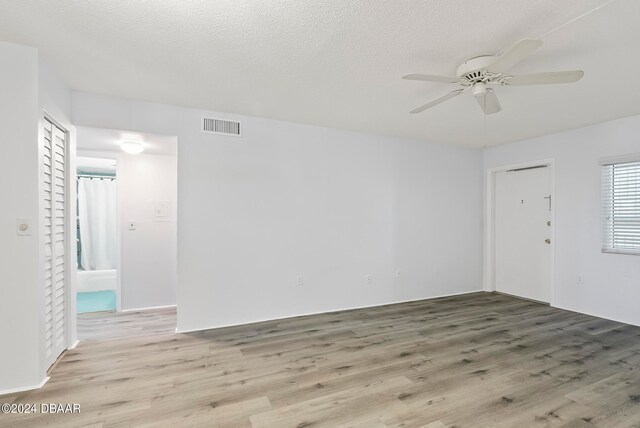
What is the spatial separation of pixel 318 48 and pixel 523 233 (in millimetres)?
4389

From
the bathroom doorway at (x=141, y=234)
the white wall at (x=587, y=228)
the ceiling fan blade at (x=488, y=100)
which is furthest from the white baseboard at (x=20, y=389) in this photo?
the white wall at (x=587, y=228)

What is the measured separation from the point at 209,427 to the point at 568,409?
2.26 m

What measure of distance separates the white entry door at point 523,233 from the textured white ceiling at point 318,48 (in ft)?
4.94

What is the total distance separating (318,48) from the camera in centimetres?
211

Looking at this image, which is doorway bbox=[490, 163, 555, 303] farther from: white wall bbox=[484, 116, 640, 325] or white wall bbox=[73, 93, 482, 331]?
white wall bbox=[73, 93, 482, 331]

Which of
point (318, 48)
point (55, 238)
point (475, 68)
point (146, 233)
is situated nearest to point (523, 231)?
point (475, 68)

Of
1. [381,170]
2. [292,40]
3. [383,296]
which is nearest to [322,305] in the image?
[383,296]

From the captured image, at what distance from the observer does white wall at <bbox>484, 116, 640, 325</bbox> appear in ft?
11.7

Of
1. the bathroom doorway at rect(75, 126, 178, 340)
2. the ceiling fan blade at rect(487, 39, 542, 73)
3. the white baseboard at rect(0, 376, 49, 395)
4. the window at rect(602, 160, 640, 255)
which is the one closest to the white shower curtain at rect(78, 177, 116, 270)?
the bathroom doorway at rect(75, 126, 178, 340)

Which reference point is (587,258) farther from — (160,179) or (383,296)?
(160,179)

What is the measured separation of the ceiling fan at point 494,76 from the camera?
175 centimetres

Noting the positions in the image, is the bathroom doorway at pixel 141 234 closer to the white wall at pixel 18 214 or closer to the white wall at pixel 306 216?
the white wall at pixel 306 216

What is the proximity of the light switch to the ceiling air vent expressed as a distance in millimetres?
1765

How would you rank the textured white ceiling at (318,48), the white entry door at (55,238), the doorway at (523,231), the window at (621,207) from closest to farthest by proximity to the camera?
1. the textured white ceiling at (318,48)
2. the white entry door at (55,238)
3. the window at (621,207)
4. the doorway at (523,231)
